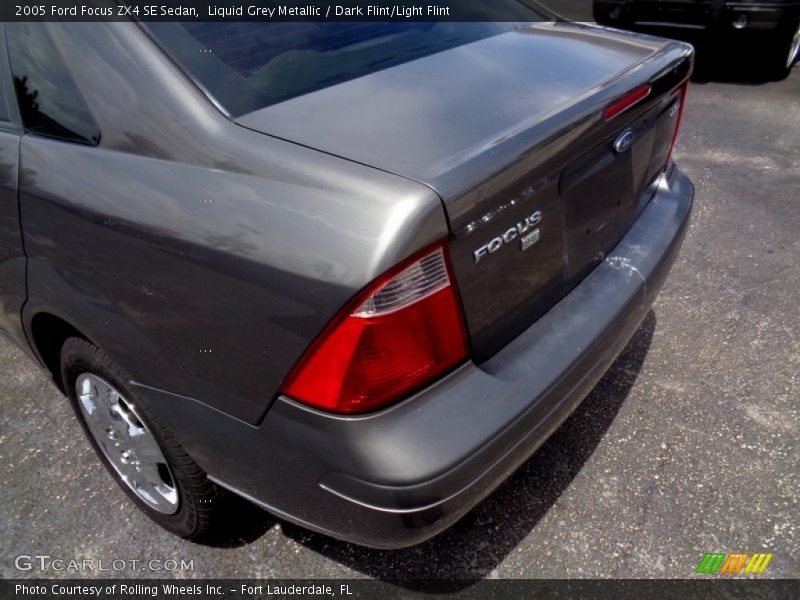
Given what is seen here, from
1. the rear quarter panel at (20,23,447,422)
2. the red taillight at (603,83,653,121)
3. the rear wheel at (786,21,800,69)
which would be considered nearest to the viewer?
the rear quarter panel at (20,23,447,422)

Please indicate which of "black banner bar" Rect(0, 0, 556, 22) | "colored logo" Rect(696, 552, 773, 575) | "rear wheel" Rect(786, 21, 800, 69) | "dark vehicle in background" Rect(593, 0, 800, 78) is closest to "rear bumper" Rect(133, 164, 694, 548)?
"colored logo" Rect(696, 552, 773, 575)

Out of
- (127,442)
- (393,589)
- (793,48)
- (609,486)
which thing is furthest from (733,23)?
(127,442)

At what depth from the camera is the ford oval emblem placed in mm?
1916

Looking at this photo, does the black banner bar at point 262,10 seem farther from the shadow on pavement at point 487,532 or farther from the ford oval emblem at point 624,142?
the shadow on pavement at point 487,532

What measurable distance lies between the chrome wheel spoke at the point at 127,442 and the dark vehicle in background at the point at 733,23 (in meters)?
5.93

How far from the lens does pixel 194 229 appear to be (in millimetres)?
1542

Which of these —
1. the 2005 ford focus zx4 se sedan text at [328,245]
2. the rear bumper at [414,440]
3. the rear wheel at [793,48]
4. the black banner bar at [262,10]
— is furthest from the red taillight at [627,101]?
the rear wheel at [793,48]

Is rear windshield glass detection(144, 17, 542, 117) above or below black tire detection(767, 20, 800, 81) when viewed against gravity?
above

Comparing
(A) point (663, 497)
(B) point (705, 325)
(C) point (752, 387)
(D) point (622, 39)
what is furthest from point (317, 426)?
(B) point (705, 325)

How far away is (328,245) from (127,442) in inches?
46.1

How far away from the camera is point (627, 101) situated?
1884 millimetres

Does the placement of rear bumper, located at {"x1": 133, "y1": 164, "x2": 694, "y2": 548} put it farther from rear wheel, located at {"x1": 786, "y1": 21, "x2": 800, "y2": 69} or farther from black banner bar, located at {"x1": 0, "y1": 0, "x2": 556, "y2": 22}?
rear wheel, located at {"x1": 786, "y1": 21, "x2": 800, "y2": 69}

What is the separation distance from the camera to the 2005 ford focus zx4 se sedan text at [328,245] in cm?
144

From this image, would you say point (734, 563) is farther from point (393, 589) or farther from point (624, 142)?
point (624, 142)
